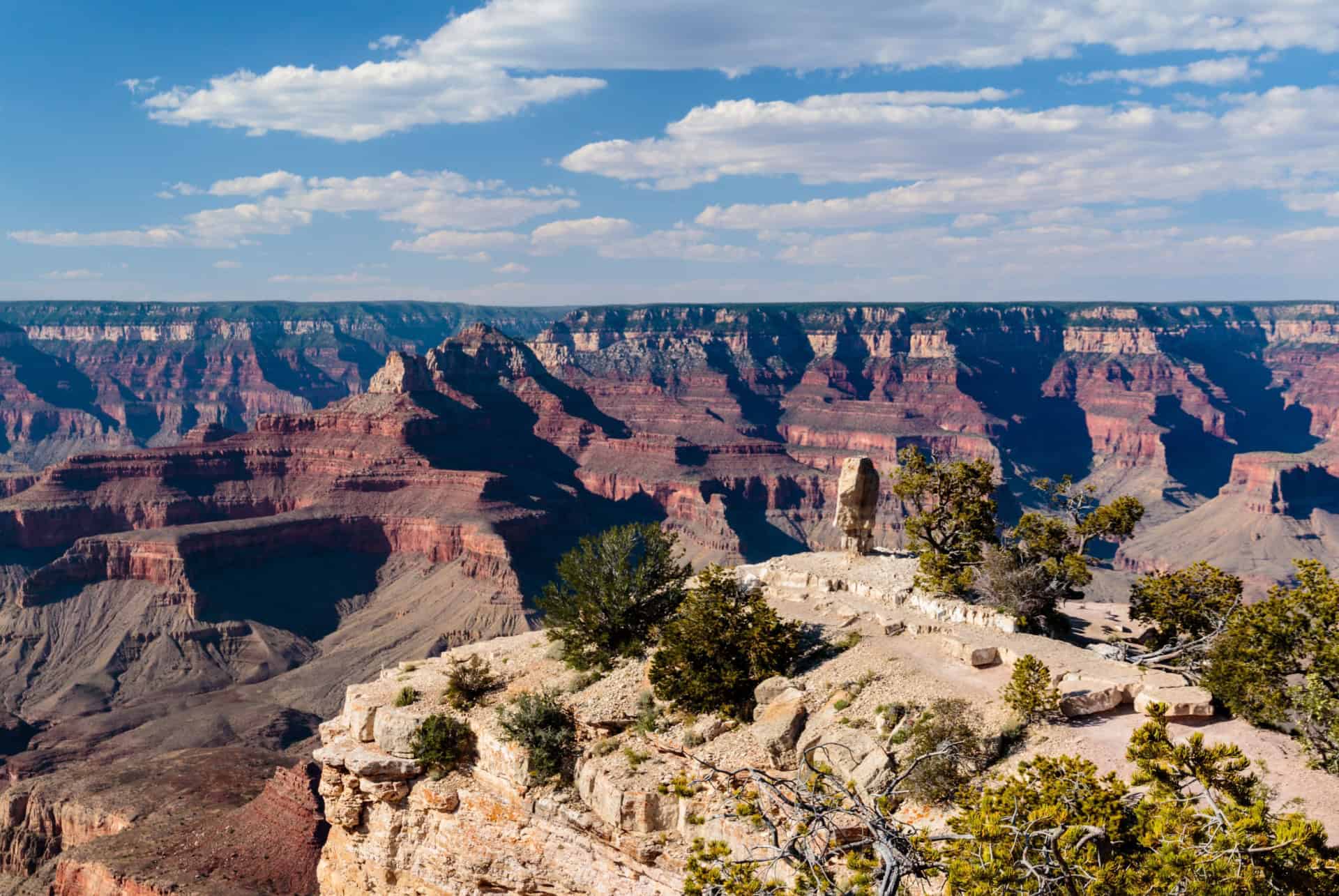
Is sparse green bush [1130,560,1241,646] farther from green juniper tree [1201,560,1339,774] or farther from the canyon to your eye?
the canyon

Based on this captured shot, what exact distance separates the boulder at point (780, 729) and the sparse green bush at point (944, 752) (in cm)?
285

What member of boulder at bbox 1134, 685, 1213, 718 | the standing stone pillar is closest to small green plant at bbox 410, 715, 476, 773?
the standing stone pillar

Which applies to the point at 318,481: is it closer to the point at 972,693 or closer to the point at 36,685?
the point at 36,685

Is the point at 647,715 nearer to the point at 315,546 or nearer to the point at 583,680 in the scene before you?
the point at 583,680

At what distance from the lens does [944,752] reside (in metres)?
19.1

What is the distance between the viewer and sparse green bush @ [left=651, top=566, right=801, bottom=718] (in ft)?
78.3

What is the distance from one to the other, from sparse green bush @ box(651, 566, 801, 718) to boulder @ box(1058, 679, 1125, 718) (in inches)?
279

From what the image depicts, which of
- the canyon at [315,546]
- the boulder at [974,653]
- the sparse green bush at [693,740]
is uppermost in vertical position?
the boulder at [974,653]

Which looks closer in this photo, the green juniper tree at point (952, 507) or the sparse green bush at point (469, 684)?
the sparse green bush at point (469, 684)

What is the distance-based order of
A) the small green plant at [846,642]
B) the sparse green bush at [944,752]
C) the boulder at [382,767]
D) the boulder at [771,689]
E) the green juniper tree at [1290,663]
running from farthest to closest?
the small green plant at [846,642], the boulder at [382,767], the boulder at [771,689], the green juniper tree at [1290,663], the sparse green bush at [944,752]

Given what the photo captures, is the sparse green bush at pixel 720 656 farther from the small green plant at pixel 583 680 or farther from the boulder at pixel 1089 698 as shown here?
the boulder at pixel 1089 698

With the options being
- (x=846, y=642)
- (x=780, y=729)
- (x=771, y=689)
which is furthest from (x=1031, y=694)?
(x=846, y=642)

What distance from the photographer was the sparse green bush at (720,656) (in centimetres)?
2386

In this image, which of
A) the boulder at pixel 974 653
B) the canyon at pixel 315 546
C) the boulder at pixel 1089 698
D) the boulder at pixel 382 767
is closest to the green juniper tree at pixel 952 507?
the boulder at pixel 974 653
